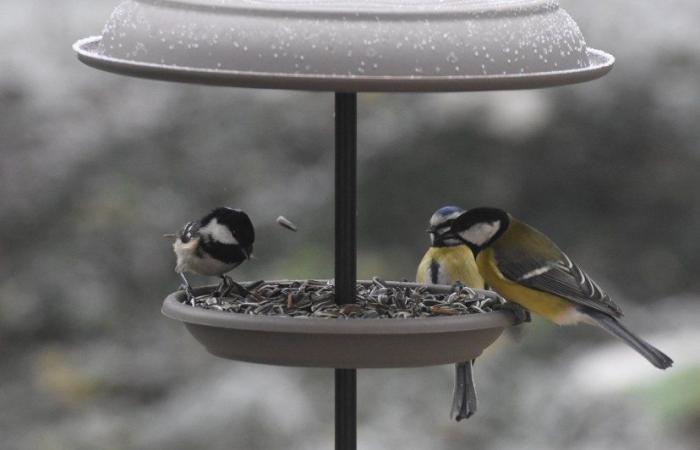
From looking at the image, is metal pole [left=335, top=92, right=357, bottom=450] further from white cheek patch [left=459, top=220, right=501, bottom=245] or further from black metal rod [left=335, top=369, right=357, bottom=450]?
white cheek patch [left=459, top=220, right=501, bottom=245]

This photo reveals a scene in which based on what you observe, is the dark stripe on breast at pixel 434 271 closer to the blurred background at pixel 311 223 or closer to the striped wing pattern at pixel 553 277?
the striped wing pattern at pixel 553 277

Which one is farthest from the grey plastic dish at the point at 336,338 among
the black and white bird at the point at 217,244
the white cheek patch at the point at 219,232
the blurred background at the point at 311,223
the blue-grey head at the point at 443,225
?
the blurred background at the point at 311,223

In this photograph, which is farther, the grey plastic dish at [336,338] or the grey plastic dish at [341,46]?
Answer: the grey plastic dish at [336,338]

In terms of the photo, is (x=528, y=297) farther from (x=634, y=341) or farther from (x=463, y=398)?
(x=463, y=398)

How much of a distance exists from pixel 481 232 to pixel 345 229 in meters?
0.65

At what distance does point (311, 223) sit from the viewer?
6438 mm

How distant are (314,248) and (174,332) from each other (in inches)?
26.8

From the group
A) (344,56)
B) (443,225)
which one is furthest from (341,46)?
(443,225)

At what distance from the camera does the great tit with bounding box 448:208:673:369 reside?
356 cm

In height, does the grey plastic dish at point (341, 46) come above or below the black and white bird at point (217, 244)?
above

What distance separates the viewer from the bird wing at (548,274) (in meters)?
3.58

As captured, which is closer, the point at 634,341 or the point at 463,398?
the point at 634,341

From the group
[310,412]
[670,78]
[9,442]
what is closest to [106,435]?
[9,442]

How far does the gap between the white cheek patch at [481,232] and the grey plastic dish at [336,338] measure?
0.65 metres
